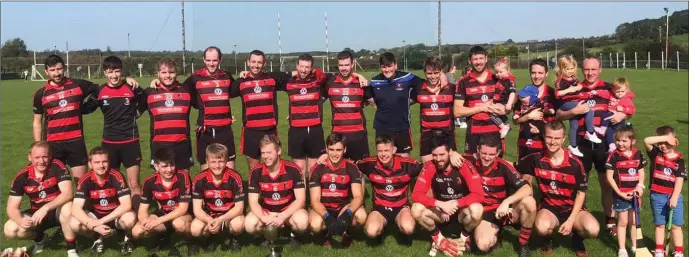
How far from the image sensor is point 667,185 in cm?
457

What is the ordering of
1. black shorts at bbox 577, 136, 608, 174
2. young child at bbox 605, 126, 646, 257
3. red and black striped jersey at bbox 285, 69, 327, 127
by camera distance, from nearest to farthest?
young child at bbox 605, 126, 646, 257, black shorts at bbox 577, 136, 608, 174, red and black striped jersey at bbox 285, 69, 327, 127

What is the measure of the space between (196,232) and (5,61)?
190ft

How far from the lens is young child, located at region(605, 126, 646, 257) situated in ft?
15.4

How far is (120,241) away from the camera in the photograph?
536 centimetres

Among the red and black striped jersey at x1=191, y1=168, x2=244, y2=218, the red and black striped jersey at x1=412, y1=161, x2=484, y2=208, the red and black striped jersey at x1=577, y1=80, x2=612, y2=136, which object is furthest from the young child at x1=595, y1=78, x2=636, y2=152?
the red and black striped jersey at x1=191, y1=168, x2=244, y2=218

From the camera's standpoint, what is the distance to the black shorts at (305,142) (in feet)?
20.4

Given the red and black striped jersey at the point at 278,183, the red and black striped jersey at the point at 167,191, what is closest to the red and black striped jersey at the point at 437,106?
the red and black striped jersey at the point at 278,183

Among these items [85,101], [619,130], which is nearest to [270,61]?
[85,101]

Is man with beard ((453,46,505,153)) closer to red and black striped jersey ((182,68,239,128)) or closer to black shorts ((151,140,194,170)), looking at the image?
red and black striped jersey ((182,68,239,128))

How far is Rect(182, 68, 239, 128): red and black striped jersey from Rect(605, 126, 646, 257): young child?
4.07m

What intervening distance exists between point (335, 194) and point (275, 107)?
4.98 feet

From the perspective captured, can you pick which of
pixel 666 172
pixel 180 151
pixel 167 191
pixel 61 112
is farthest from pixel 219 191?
pixel 666 172

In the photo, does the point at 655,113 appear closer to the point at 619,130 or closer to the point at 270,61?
the point at 619,130

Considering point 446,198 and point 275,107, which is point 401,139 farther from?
point 275,107
